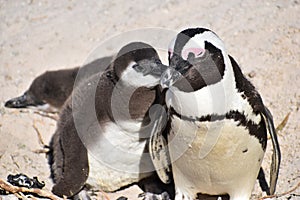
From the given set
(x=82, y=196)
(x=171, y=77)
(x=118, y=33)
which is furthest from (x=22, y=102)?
(x=171, y=77)

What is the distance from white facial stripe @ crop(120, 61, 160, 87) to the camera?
3.41 meters

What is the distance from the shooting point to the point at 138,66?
11.3 ft

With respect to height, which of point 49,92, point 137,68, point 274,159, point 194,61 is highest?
point 194,61

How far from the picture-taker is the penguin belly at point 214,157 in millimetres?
3043

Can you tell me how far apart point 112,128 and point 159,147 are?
30 centimetres

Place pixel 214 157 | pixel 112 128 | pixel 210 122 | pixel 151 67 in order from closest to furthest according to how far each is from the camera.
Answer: pixel 210 122, pixel 214 157, pixel 151 67, pixel 112 128

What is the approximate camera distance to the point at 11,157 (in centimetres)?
405

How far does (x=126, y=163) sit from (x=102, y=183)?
0.69 ft

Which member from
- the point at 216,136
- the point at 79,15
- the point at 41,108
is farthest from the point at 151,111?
the point at 79,15

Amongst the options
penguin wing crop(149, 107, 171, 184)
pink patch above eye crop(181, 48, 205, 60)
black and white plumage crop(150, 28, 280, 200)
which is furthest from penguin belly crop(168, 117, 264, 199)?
pink patch above eye crop(181, 48, 205, 60)

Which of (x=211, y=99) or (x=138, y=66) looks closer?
(x=211, y=99)

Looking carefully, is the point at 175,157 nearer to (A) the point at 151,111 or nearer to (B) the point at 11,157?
(A) the point at 151,111

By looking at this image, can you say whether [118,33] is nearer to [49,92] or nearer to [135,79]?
[49,92]

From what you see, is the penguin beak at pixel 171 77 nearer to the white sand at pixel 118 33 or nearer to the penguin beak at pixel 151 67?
the penguin beak at pixel 151 67
